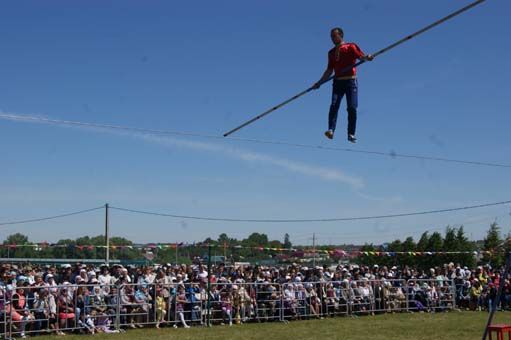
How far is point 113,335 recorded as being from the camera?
1200 cm

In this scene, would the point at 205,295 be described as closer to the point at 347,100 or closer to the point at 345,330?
the point at 345,330

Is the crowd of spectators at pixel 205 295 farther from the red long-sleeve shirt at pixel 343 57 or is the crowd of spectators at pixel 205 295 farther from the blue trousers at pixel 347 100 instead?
the red long-sleeve shirt at pixel 343 57

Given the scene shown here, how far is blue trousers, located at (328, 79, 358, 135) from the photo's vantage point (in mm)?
8031

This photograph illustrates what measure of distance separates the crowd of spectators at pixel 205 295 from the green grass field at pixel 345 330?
20.8 inches

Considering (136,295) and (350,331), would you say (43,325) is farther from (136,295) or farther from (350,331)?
(350,331)

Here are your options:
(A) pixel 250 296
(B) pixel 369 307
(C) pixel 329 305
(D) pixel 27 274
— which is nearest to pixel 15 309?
(D) pixel 27 274

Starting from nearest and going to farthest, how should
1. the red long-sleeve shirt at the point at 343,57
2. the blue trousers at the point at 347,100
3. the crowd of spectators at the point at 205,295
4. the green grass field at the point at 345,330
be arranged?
the red long-sleeve shirt at the point at 343,57, the blue trousers at the point at 347,100, the green grass field at the point at 345,330, the crowd of spectators at the point at 205,295

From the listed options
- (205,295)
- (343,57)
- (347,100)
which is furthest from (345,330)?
(343,57)

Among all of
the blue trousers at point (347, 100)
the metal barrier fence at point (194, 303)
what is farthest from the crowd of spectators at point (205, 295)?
the blue trousers at point (347, 100)

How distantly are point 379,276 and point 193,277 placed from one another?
243 inches

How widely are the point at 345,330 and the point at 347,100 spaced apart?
6.46 m

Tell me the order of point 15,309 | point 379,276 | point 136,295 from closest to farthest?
point 15,309 < point 136,295 < point 379,276

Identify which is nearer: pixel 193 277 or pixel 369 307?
pixel 193 277

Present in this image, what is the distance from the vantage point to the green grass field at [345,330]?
11953 mm
